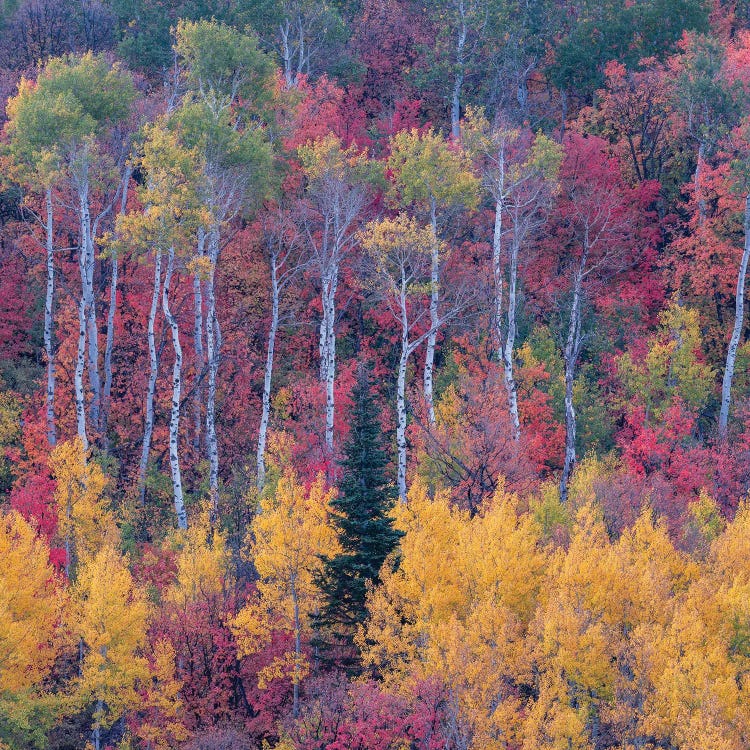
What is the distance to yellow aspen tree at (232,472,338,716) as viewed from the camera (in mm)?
32906

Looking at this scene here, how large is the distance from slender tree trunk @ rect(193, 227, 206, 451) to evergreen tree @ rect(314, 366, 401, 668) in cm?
940

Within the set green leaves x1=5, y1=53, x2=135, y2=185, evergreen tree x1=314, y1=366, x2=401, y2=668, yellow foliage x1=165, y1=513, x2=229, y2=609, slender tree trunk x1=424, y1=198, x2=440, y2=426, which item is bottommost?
yellow foliage x1=165, y1=513, x2=229, y2=609

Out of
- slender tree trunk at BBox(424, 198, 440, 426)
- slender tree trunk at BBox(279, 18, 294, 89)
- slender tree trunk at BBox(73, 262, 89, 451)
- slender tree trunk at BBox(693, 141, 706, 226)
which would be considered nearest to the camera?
slender tree trunk at BBox(73, 262, 89, 451)

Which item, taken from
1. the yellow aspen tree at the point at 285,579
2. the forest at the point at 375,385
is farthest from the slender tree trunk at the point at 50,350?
the yellow aspen tree at the point at 285,579

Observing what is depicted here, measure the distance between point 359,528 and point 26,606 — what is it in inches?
455

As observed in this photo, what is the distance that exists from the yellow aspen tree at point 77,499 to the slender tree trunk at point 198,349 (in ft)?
17.5

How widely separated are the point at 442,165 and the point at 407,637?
59.8 ft

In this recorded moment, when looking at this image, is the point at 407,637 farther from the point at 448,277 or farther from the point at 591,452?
the point at 448,277

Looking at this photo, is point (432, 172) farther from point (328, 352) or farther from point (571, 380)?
point (571, 380)

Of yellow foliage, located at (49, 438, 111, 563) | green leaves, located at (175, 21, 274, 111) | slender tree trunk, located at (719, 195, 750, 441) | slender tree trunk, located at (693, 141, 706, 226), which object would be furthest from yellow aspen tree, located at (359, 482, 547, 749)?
slender tree trunk, located at (693, 141, 706, 226)

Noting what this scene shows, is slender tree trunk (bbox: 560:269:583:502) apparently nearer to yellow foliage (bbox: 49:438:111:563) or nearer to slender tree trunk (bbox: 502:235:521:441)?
slender tree trunk (bbox: 502:235:521:441)

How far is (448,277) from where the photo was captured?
1754 inches

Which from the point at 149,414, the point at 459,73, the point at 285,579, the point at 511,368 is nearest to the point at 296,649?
the point at 285,579

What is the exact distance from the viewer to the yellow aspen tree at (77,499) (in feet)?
119
